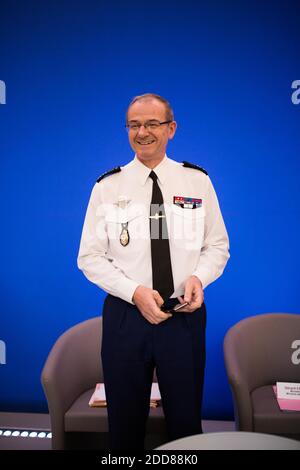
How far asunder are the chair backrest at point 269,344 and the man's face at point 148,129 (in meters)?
1.12

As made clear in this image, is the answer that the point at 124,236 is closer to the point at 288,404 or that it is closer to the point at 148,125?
the point at 148,125

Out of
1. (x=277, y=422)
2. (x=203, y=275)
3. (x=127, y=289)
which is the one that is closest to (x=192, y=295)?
(x=203, y=275)

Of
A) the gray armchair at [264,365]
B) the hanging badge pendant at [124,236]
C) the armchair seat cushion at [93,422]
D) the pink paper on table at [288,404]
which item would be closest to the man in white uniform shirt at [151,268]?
the hanging badge pendant at [124,236]

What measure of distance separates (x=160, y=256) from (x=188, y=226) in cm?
17

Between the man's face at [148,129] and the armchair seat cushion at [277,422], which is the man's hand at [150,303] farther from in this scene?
the armchair seat cushion at [277,422]

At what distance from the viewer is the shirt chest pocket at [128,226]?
1570 millimetres

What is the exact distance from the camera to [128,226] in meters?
1.58

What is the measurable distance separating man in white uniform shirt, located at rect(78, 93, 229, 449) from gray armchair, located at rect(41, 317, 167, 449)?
31 centimetres

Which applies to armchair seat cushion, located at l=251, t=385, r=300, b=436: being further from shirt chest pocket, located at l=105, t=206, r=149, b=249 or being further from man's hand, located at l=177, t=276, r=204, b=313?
shirt chest pocket, located at l=105, t=206, r=149, b=249

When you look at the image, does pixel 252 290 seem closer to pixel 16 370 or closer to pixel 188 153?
pixel 188 153

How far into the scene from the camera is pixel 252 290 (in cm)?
243

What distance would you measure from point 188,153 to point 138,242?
1.00 m

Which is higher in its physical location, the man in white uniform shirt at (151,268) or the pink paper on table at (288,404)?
the man in white uniform shirt at (151,268)

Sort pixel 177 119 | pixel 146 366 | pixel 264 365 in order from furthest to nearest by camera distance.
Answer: pixel 177 119 < pixel 264 365 < pixel 146 366
